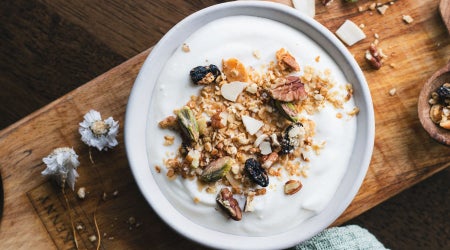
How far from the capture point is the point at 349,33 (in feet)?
3.87

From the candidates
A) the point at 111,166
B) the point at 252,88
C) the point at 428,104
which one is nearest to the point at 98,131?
the point at 111,166

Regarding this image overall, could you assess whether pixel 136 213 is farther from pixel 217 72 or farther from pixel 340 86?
pixel 340 86

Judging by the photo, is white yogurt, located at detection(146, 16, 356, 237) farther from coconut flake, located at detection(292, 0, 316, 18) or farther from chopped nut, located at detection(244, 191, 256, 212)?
coconut flake, located at detection(292, 0, 316, 18)

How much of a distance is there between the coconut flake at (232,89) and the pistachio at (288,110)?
75 millimetres

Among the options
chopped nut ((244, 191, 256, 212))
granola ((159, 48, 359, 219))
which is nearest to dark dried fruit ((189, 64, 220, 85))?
granola ((159, 48, 359, 219))

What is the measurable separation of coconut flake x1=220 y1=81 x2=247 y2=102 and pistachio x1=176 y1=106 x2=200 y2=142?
7 centimetres

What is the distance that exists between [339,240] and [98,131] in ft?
1.97

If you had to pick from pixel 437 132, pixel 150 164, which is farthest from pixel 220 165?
pixel 437 132

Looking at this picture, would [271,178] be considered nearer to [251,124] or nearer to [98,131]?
[251,124]

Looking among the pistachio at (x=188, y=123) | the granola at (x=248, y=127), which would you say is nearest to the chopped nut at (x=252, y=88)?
the granola at (x=248, y=127)

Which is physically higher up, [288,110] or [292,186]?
[288,110]

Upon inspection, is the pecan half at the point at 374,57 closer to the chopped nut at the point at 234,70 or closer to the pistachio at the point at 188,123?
the chopped nut at the point at 234,70

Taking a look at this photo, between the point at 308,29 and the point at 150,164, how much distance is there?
421mm

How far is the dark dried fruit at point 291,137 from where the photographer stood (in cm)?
97
